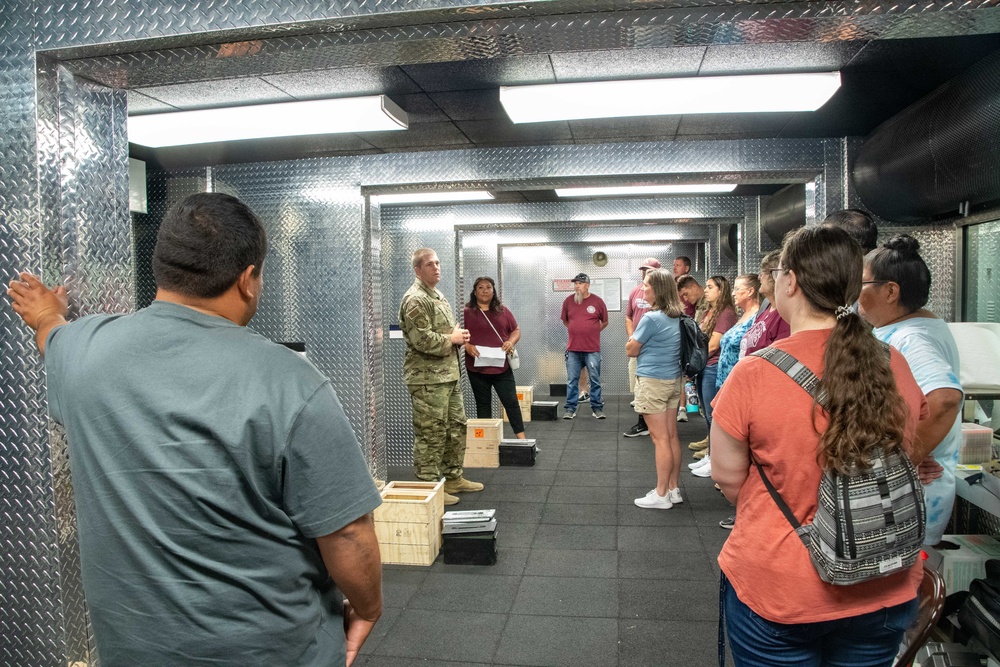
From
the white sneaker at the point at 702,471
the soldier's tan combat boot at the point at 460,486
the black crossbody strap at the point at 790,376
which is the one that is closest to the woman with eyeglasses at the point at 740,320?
the white sneaker at the point at 702,471

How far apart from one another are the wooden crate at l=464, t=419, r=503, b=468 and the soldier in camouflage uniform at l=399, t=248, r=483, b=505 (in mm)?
1138

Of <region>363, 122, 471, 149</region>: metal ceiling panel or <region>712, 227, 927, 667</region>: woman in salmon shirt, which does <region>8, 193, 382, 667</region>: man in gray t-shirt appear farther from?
<region>363, 122, 471, 149</region>: metal ceiling panel

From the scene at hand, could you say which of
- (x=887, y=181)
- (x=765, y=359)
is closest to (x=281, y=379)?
(x=765, y=359)

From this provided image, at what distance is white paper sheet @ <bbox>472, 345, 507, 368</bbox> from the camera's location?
19.2 ft

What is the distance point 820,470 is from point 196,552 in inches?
50.5

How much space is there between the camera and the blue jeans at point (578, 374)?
28.1ft

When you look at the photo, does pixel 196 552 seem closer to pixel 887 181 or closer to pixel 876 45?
pixel 876 45

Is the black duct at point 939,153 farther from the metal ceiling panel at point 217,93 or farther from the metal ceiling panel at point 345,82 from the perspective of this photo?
the metal ceiling panel at point 217,93

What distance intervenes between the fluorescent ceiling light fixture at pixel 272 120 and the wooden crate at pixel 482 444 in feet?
10.2

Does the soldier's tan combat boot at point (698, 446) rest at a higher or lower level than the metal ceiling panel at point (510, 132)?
lower

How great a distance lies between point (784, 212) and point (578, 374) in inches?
138

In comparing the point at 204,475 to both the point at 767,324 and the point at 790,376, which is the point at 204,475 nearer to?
the point at 790,376

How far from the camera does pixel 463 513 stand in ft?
13.2

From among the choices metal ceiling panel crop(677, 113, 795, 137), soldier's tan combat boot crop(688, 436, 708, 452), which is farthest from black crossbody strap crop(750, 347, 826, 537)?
soldier's tan combat boot crop(688, 436, 708, 452)
